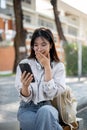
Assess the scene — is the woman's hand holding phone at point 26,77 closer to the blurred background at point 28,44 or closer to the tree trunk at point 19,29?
the blurred background at point 28,44

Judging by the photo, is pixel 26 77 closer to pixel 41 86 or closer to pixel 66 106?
pixel 41 86

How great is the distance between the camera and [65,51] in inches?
767

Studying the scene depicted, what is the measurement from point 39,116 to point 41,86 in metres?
0.32

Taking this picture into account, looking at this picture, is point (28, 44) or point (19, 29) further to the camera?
point (28, 44)

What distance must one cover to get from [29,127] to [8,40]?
89.8ft

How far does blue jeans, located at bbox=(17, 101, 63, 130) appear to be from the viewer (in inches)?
136

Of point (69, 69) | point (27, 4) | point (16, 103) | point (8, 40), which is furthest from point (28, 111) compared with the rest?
point (27, 4)

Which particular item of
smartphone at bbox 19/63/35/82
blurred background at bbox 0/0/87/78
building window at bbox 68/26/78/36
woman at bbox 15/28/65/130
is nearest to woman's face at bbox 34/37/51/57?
woman at bbox 15/28/65/130

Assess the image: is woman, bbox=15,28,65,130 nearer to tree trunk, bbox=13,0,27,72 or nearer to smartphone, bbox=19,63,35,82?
smartphone, bbox=19,63,35,82

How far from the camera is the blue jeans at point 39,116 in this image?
3.46 m

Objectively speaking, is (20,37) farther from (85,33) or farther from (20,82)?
(85,33)

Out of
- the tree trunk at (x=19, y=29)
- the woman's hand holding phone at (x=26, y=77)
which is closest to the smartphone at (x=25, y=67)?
the woman's hand holding phone at (x=26, y=77)

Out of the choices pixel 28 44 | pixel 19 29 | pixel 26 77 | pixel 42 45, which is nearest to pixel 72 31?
pixel 28 44

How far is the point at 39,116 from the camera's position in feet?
11.5
